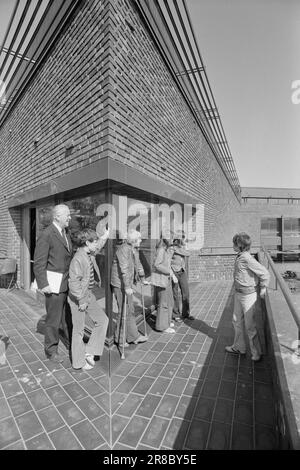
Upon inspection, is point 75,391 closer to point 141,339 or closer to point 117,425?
point 117,425

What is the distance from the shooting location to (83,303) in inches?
123

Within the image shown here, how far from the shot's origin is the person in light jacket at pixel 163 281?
429cm

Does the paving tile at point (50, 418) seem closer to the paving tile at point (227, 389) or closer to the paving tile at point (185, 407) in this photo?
the paving tile at point (185, 407)

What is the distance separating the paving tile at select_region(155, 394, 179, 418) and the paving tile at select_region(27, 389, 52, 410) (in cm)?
113

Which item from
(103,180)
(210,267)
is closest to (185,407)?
(103,180)

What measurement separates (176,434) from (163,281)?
2.36 m

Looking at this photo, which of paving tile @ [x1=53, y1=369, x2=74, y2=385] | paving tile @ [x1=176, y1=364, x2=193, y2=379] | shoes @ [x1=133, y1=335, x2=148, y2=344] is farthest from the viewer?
shoes @ [x1=133, y1=335, x2=148, y2=344]

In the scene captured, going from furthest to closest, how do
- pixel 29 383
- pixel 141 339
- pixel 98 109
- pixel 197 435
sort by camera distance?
pixel 141 339 < pixel 98 109 < pixel 29 383 < pixel 197 435

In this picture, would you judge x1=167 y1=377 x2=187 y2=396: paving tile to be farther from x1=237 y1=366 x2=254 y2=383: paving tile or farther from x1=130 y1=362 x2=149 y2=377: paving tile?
x1=237 y1=366 x2=254 y2=383: paving tile

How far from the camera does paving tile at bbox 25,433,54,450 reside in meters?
2.01

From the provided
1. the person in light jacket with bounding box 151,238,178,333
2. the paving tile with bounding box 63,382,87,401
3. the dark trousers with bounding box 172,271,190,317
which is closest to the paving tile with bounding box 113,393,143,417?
the paving tile with bounding box 63,382,87,401

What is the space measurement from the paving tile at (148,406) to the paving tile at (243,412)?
2.56ft

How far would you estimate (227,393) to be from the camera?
106 inches

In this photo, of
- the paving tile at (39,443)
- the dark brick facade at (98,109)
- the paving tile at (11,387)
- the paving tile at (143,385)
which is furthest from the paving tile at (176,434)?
the dark brick facade at (98,109)
